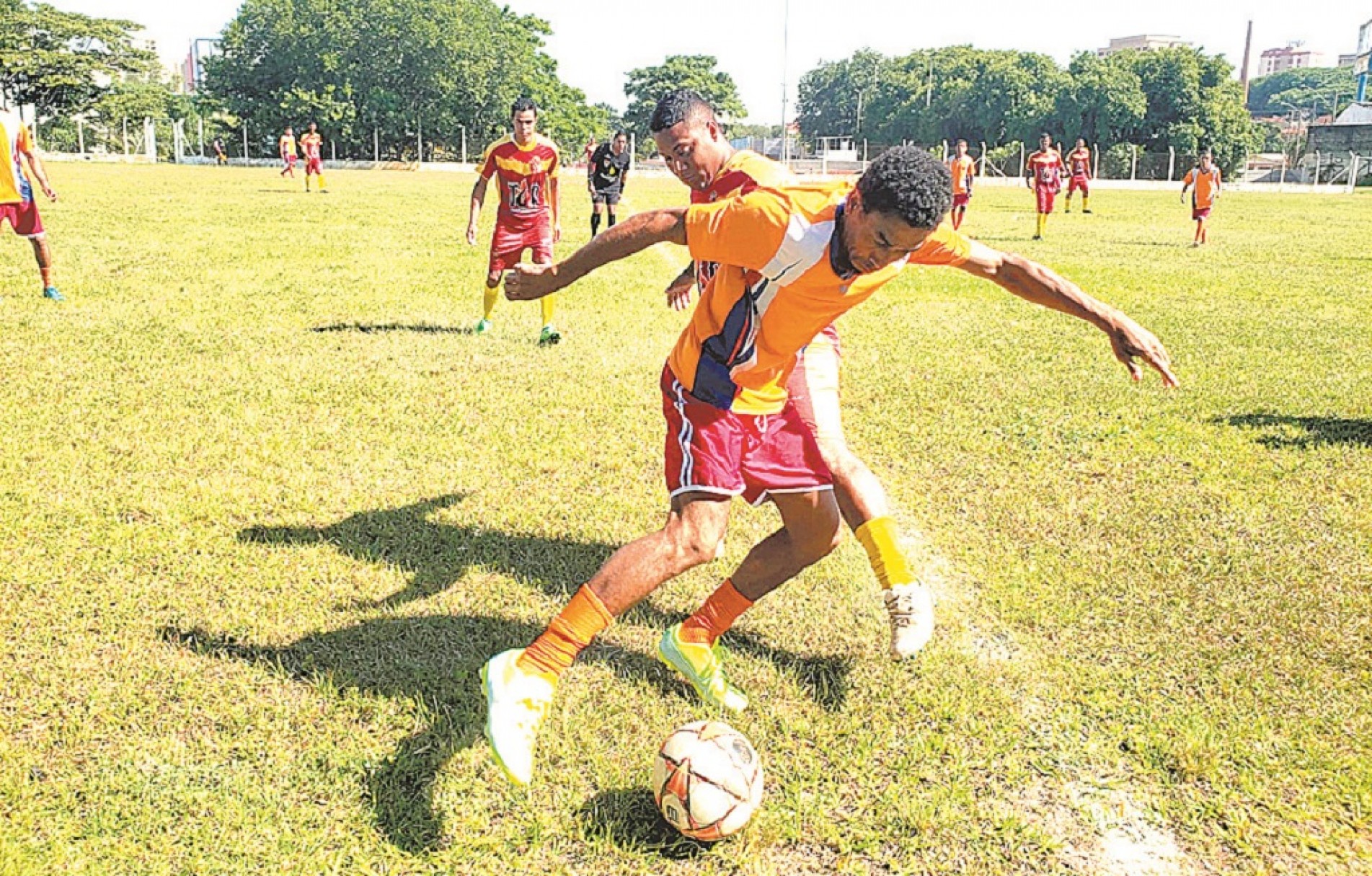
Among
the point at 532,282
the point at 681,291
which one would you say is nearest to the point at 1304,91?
the point at 681,291

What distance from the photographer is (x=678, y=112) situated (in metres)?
4.48

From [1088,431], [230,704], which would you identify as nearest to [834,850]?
[230,704]

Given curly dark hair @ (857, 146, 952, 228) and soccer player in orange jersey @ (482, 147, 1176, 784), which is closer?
curly dark hair @ (857, 146, 952, 228)

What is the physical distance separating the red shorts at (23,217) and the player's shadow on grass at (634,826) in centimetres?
1019

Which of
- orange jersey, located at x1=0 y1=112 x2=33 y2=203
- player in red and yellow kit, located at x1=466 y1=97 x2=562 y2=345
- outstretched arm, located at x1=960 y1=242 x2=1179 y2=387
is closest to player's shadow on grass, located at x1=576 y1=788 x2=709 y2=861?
outstretched arm, located at x1=960 y1=242 x2=1179 y2=387

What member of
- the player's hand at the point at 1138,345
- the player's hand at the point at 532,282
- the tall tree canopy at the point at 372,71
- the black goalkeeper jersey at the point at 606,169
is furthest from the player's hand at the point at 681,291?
the tall tree canopy at the point at 372,71

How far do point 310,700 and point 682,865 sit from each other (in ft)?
4.88

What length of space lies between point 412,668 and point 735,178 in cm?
229

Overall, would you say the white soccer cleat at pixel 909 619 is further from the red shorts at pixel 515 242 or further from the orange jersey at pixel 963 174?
the orange jersey at pixel 963 174

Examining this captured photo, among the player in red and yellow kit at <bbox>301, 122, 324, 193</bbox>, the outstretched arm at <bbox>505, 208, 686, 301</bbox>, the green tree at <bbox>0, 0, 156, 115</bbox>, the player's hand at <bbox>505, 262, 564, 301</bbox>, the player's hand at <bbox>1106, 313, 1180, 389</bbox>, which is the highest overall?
the green tree at <bbox>0, 0, 156, 115</bbox>

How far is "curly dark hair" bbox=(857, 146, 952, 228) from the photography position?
2834mm

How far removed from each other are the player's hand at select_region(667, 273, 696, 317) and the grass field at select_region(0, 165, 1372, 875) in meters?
1.16

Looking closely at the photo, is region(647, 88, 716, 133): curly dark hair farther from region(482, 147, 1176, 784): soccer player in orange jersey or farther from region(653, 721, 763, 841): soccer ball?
region(653, 721, 763, 841): soccer ball

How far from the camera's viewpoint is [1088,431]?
707cm
